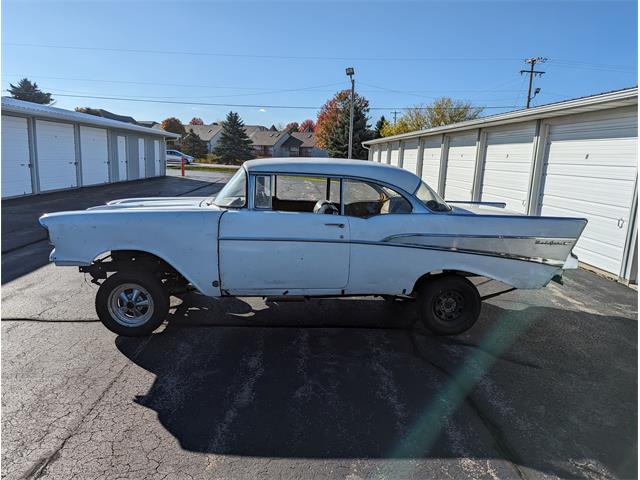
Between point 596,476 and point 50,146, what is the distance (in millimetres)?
20316

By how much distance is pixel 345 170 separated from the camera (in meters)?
4.67

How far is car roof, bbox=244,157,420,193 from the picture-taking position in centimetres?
467

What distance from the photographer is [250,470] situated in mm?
2701

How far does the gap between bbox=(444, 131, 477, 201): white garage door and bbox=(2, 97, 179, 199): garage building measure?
15.3 metres

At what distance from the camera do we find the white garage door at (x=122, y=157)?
2414 centimetres

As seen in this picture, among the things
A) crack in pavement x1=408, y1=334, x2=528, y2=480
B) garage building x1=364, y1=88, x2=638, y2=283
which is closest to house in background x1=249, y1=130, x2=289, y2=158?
garage building x1=364, y1=88, x2=638, y2=283

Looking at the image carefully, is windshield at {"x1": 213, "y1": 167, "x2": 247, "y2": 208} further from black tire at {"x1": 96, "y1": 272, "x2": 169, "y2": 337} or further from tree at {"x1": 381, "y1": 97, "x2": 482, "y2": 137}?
tree at {"x1": 381, "y1": 97, "x2": 482, "y2": 137}

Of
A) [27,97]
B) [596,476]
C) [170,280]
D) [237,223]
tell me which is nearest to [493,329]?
[596,476]

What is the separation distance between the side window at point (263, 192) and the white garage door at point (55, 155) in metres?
16.0

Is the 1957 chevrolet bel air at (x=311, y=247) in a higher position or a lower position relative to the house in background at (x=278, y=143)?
lower

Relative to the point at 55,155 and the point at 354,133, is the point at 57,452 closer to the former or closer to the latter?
the point at 55,155

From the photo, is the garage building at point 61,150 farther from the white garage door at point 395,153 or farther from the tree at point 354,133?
the tree at point 354,133

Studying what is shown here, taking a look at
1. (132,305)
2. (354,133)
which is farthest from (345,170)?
(354,133)

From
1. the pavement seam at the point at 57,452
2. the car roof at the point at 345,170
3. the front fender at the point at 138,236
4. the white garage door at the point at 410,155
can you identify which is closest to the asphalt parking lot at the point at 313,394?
the pavement seam at the point at 57,452
